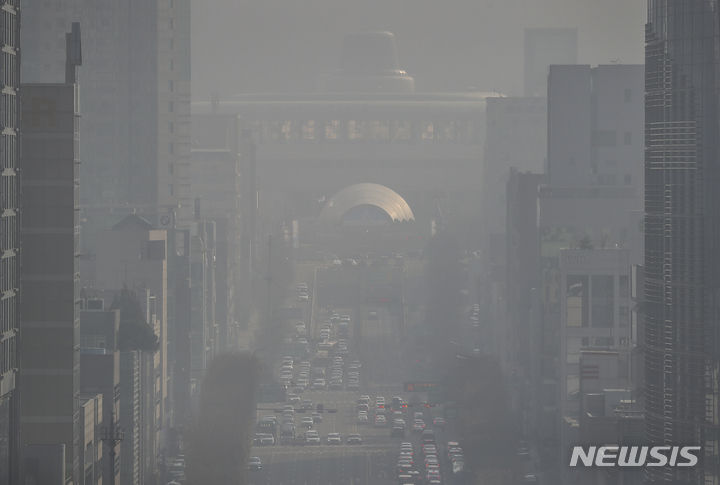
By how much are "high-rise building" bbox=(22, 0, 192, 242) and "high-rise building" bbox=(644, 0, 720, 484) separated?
9524cm

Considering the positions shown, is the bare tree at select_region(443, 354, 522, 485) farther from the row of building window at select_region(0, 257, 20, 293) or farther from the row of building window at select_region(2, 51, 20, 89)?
the row of building window at select_region(2, 51, 20, 89)

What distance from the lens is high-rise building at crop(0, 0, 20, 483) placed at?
44.3 meters

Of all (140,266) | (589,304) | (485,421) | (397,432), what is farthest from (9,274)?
(140,266)

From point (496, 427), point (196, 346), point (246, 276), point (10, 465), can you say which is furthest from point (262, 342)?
point (10, 465)

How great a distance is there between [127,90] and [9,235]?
118 metres

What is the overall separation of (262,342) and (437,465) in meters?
56.0

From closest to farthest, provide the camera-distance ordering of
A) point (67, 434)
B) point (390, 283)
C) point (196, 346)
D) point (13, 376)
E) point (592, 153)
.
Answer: point (13, 376) → point (67, 434) → point (592, 153) → point (196, 346) → point (390, 283)

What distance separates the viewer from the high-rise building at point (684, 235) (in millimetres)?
62562

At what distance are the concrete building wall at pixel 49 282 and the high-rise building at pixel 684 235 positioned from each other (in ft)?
78.2

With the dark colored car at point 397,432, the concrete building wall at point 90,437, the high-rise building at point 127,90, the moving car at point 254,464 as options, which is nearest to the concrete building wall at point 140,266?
the moving car at point 254,464

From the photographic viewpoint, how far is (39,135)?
57281 millimetres

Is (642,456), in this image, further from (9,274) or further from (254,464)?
(254,464)

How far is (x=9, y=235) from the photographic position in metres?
45.3

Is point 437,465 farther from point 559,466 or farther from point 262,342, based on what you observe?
point 262,342
